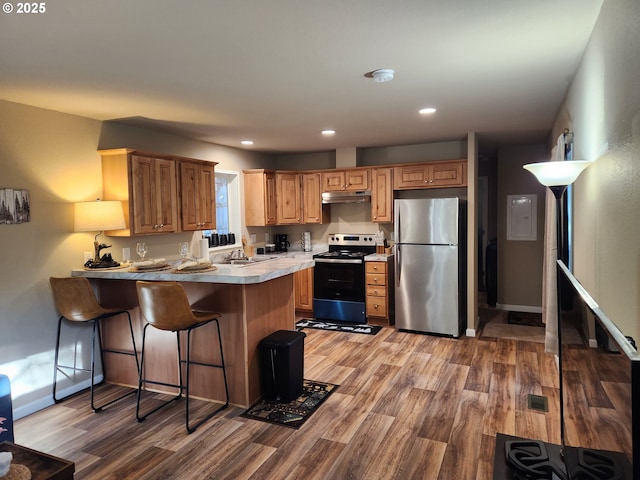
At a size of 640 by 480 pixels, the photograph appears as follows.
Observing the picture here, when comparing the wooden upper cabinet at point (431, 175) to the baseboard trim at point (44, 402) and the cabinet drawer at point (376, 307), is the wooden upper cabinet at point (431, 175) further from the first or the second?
the baseboard trim at point (44, 402)

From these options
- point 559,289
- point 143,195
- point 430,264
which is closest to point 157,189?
point 143,195

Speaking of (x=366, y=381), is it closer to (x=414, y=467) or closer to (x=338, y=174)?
(x=414, y=467)

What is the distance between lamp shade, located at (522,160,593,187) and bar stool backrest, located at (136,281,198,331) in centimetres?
235

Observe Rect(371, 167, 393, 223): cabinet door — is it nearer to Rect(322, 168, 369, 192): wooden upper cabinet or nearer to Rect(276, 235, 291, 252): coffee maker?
Rect(322, 168, 369, 192): wooden upper cabinet

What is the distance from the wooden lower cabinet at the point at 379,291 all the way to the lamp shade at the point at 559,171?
3.14 meters

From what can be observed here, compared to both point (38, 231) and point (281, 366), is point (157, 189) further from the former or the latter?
point (281, 366)

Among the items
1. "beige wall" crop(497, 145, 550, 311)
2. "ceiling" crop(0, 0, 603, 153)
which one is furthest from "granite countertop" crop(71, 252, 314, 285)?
"beige wall" crop(497, 145, 550, 311)

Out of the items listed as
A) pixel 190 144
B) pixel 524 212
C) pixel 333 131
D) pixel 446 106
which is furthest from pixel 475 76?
pixel 524 212

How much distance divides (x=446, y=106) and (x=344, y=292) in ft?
9.25

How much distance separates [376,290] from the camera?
5504mm

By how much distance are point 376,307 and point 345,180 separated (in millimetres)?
1818

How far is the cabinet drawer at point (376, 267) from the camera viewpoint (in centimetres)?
545

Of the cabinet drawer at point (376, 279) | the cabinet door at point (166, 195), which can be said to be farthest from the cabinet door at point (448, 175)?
the cabinet door at point (166, 195)

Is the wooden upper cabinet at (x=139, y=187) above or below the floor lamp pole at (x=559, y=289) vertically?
above
